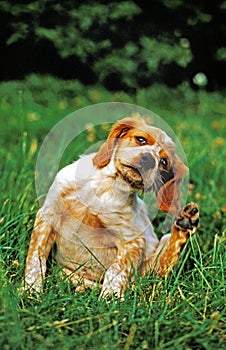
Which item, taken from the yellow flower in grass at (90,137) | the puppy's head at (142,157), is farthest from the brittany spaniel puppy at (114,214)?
the yellow flower in grass at (90,137)

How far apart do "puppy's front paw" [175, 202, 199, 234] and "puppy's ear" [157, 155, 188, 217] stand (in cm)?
10

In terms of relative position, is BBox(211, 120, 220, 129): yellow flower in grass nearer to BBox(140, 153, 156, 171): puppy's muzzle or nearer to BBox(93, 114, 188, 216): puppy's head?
BBox(93, 114, 188, 216): puppy's head

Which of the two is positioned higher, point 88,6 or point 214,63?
point 88,6

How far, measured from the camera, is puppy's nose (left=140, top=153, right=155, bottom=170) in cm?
234

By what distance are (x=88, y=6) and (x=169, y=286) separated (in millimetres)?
3214

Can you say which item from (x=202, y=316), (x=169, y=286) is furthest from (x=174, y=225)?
(x=202, y=316)

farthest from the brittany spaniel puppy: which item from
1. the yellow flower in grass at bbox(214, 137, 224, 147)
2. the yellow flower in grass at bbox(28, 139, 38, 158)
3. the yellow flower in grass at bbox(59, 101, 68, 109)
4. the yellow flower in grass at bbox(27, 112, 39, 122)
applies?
the yellow flower in grass at bbox(59, 101, 68, 109)

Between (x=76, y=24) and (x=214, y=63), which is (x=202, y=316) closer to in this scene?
(x=76, y=24)

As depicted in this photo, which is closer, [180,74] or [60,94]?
[60,94]

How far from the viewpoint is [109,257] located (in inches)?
104

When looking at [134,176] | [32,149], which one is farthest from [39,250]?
[32,149]

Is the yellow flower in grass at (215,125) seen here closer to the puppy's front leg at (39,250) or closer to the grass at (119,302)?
the grass at (119,302)

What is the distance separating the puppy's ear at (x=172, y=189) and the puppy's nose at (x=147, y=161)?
0.47ft

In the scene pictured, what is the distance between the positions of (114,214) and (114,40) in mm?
3264
